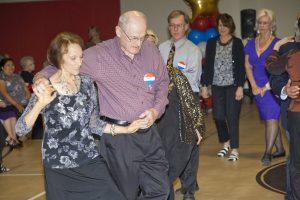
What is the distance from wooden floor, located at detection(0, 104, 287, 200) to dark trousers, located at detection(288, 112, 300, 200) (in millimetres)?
1147

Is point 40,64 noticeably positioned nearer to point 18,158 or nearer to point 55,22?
point 55,22

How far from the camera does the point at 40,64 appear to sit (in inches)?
617

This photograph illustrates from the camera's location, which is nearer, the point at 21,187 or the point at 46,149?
the point at 46,149

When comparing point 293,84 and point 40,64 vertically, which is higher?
point 293,84

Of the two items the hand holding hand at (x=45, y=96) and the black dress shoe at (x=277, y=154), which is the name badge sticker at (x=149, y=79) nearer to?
the hand holding hand at (x=45, y=96)

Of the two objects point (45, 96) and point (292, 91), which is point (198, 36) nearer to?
point (292, 91)

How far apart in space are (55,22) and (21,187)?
1021 cm

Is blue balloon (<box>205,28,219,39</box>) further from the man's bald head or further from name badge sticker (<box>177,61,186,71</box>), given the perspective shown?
the man's bald head

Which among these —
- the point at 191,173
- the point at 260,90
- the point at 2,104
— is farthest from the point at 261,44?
the point at 2,104

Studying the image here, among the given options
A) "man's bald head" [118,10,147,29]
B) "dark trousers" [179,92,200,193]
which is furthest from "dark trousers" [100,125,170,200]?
"dark trousers" [179,92,200,193]

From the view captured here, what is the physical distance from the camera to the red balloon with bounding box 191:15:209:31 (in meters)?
11.5

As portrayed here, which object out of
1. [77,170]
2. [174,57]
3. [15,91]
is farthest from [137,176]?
[15,91]

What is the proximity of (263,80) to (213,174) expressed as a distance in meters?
1.30

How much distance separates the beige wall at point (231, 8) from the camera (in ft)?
45.8
